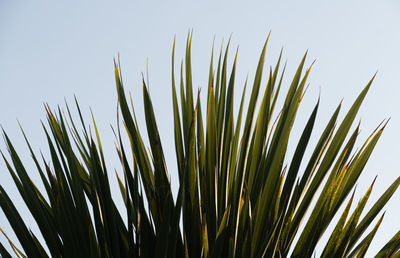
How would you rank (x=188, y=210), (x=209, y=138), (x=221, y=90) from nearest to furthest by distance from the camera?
(x=188, y=210) < (x=209, y=138) < (x=221, y=90)

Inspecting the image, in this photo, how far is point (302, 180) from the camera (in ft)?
4.25

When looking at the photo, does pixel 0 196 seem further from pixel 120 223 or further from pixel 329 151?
pixel 329 151

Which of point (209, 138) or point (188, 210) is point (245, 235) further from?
point (209, 138)

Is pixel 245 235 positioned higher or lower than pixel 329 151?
lower

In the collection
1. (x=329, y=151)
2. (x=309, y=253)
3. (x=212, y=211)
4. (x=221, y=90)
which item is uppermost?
(x=221, y=90)

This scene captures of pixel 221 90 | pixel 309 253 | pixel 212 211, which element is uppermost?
pixel 221 90

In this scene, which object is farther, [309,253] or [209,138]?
[209,138]

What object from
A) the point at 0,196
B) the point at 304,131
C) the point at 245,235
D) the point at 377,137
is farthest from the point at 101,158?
the point at 377,137

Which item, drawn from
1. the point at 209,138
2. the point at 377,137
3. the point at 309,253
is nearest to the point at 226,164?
the point at 209,138

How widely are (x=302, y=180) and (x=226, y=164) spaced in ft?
0.74

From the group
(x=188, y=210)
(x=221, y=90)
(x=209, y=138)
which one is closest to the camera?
(x=188, y=210)

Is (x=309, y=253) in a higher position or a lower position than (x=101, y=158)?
lower

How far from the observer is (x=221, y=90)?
151 cm

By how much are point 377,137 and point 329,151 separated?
5.7 inches
